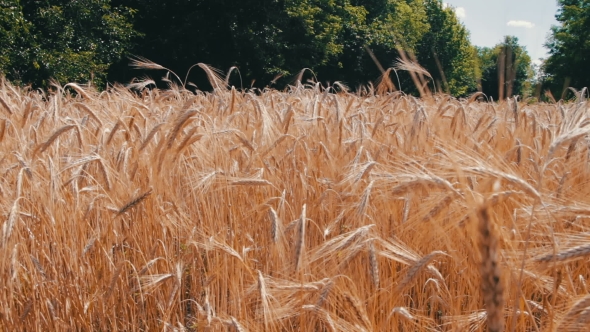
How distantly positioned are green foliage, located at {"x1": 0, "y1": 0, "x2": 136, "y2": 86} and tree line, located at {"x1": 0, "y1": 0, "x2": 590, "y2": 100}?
0.03 metres

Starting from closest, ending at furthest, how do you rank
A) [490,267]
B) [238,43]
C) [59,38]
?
[490,267] < [59,38] < [238,43]

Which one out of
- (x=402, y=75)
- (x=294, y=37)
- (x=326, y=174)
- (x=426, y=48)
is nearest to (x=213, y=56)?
(x=294, y=37)

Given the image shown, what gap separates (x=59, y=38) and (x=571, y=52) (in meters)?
29.7

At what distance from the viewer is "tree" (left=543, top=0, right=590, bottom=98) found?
29.9 meters

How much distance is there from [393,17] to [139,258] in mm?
35960

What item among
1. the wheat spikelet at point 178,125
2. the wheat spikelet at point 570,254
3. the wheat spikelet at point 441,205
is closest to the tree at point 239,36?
the wheat spikelet at point 178,125

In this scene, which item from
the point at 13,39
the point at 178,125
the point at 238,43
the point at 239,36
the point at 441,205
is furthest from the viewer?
the point at 238,43

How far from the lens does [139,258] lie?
205cm

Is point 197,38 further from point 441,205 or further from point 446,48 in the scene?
point 446,48

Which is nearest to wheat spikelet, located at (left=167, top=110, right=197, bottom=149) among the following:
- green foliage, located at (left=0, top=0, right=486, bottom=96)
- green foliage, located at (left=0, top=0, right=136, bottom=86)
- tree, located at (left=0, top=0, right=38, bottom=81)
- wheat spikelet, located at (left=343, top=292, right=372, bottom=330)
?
wheat spikelet, located at (left=343, top=292, right=372, bottom=330)

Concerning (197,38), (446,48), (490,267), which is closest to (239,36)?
(197,38)

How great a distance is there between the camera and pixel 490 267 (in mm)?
722

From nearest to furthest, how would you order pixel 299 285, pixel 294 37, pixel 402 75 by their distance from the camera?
pixel 299 285 → pixel 294 37 → pixel 402 75

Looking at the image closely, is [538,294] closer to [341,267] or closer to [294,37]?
[341,267]
